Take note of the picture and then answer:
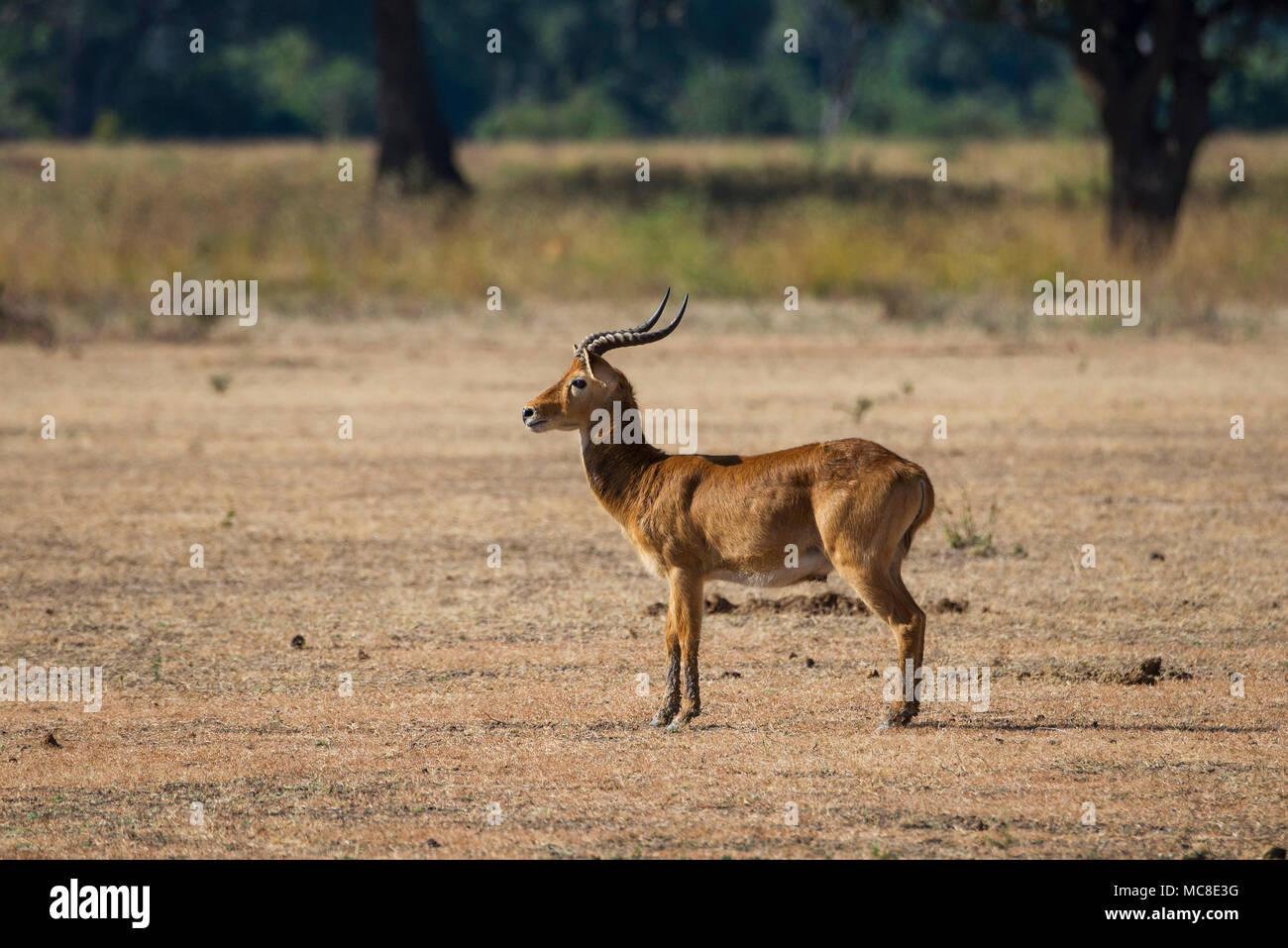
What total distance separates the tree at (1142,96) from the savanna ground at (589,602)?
3.31 metres

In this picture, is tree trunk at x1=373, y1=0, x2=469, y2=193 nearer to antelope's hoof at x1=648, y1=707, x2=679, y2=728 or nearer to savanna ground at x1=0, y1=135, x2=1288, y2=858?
savanna ground at x1=0, y1=135, x2=1288, y2=858

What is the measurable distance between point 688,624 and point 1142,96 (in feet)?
73.6

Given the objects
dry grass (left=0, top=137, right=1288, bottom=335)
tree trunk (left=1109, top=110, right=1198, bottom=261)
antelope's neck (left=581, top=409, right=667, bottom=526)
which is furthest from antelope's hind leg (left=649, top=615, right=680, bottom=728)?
tree trunk (left=1109, top=110, right=1198, bottom=261)

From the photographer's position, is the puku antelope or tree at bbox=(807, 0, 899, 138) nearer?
the puku antelope

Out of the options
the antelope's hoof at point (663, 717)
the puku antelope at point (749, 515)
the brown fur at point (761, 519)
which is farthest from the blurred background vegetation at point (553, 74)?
the antelope's hoof at point (663, 717)

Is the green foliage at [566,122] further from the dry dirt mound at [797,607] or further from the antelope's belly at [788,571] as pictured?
the antelope's belly at [788,571]

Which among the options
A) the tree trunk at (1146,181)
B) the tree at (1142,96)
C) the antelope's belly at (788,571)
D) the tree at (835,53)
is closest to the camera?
the antelope's belly at (788,571)

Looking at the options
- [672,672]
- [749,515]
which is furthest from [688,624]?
[749,515]

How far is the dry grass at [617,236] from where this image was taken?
26.9 meters

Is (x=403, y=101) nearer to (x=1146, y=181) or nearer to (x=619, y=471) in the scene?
(x=1146, y=181)

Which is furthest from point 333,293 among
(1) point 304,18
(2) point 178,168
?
(1) point 304,18

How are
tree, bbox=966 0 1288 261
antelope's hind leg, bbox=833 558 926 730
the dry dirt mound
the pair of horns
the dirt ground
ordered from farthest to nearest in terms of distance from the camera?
1. tree, bbox=966 0 1288 261
2. the dry dirt mound
3. the pair of horns
4. antelope's hind leg, bbox=833 558 926 730
5. the dirt ground

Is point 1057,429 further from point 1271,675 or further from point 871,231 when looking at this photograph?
point 871,231

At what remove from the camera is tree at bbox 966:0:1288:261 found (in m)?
27.9
